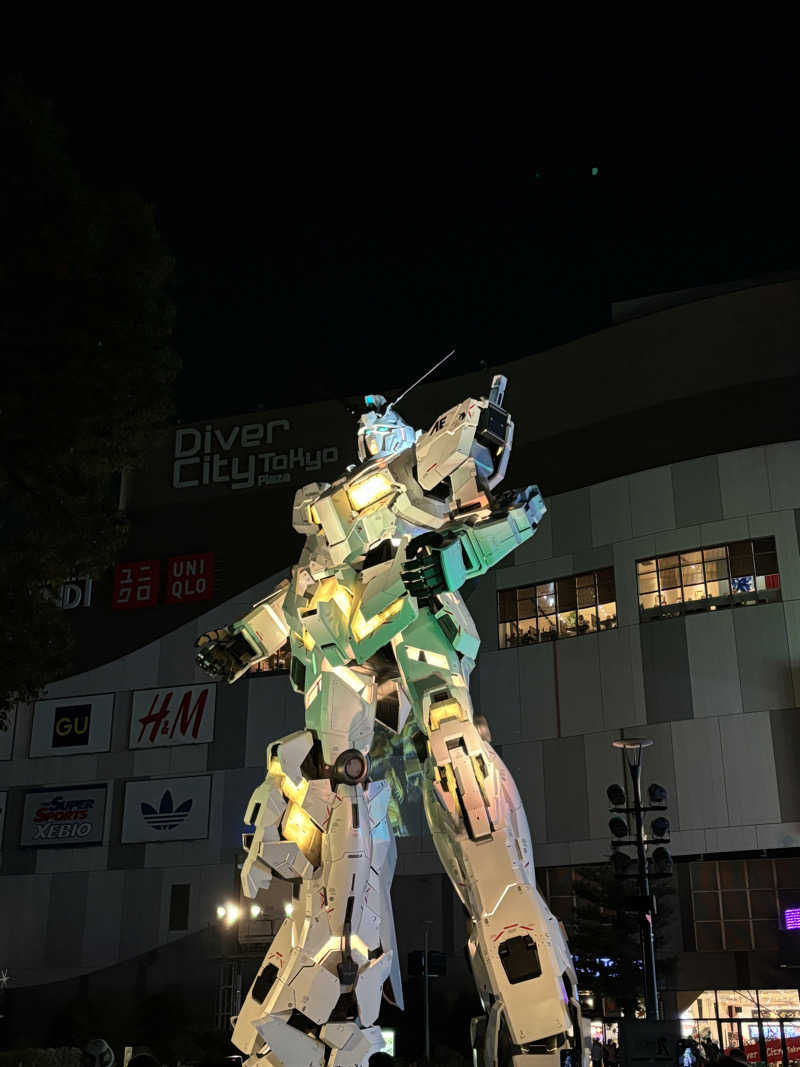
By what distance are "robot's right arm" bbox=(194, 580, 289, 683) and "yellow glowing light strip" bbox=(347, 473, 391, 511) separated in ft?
3.83

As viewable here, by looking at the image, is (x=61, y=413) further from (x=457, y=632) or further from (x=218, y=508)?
(x=218, y=508)

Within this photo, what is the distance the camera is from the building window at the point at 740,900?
2275cm

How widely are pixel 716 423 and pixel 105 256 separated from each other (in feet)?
55.6

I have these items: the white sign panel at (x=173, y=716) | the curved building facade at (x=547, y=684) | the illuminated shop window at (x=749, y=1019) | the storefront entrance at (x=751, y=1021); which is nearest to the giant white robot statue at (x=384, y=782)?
the curved building facade at (x=547, y=684)

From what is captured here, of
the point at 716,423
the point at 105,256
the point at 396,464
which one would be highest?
the point at 716,423

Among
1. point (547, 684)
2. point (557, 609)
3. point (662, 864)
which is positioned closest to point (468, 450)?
point (662, 864)

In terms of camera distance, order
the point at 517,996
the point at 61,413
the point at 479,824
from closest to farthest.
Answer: the point at 517,996, the point at 479,824, the point at 61,413

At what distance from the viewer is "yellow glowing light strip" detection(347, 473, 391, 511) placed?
841 cm

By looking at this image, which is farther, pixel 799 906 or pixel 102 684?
pixel 102 684

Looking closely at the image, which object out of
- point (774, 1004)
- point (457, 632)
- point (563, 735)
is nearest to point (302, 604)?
point (457, 632)

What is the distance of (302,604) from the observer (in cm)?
859

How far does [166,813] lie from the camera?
93.7 feet

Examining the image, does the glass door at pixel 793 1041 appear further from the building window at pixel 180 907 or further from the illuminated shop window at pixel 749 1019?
→ the building window at pixel 180 907

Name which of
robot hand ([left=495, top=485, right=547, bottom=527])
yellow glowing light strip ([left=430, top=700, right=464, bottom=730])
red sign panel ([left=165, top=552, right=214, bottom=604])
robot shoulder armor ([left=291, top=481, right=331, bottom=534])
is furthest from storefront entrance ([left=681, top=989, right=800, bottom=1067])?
robot hand ([left=495, top=485, right=547, bottom=527])
